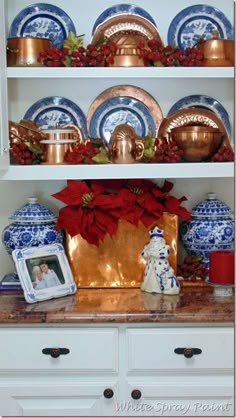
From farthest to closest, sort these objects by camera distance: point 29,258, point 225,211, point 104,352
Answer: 1. point 225,211
2. point 29,258
3. point 104,352

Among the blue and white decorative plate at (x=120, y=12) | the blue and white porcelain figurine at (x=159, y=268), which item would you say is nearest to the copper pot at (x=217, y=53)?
the blue and white decorative plate at (x=120, y=12)

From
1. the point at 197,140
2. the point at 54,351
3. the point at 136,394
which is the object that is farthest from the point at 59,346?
the point at 197,140

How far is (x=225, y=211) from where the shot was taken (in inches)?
97.3

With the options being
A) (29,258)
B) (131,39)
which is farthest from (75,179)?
(131,39)

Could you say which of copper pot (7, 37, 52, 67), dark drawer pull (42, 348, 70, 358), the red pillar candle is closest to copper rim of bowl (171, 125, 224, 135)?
the red pillar candle

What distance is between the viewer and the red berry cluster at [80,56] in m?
2.32

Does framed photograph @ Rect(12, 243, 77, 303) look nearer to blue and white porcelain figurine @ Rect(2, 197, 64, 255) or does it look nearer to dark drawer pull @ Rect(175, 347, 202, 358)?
blue and white porcelain figurine @ Rect(2, 197, 64, 255)

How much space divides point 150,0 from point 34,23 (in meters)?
0.45

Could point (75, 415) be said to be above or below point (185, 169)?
below

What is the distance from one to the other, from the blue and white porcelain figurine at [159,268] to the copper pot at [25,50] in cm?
75

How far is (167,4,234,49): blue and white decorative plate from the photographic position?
2.50 metres

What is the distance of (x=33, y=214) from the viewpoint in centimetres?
242

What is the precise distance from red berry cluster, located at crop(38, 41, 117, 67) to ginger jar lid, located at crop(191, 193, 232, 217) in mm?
637

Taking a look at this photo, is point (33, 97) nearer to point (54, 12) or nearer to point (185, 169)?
point (54, 12)
